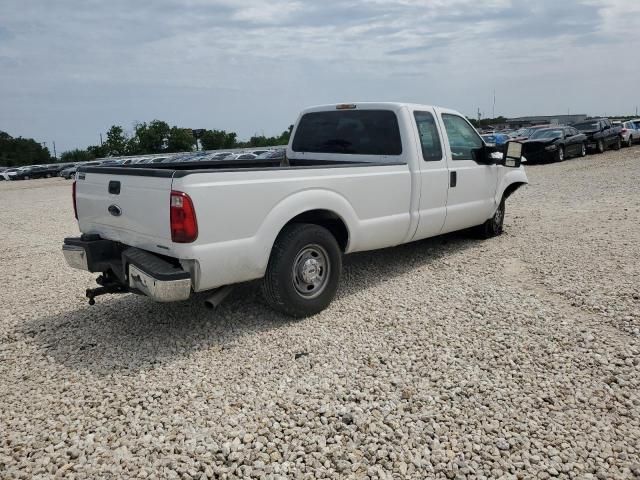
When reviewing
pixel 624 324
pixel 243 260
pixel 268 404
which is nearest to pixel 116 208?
pixel 243 260

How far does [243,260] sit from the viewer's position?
4.07m

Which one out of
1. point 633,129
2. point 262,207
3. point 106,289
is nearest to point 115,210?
point 106,289

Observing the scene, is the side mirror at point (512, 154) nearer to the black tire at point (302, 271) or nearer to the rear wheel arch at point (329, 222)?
the rear wheel arch at point (329, 222)

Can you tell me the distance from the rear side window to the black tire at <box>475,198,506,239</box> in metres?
2.62

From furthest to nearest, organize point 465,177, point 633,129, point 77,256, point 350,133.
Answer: point 633,129 < point 465,177 < point 350,133 < point 77,256

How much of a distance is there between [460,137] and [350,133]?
143 cm

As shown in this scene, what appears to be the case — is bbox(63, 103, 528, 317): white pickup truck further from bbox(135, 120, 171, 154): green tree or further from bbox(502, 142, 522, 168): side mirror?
bbox(135, 120, 171, 154): green tree

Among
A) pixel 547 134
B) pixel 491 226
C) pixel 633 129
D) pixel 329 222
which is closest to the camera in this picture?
pixel 329 222

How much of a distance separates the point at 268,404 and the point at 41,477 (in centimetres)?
130

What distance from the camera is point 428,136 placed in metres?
5.80

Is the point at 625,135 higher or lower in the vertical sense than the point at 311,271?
higher

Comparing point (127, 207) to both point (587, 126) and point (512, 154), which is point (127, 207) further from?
point (587, 126)

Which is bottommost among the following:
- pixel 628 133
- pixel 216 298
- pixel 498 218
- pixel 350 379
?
pixel 350 379

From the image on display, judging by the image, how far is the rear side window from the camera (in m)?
5.63
